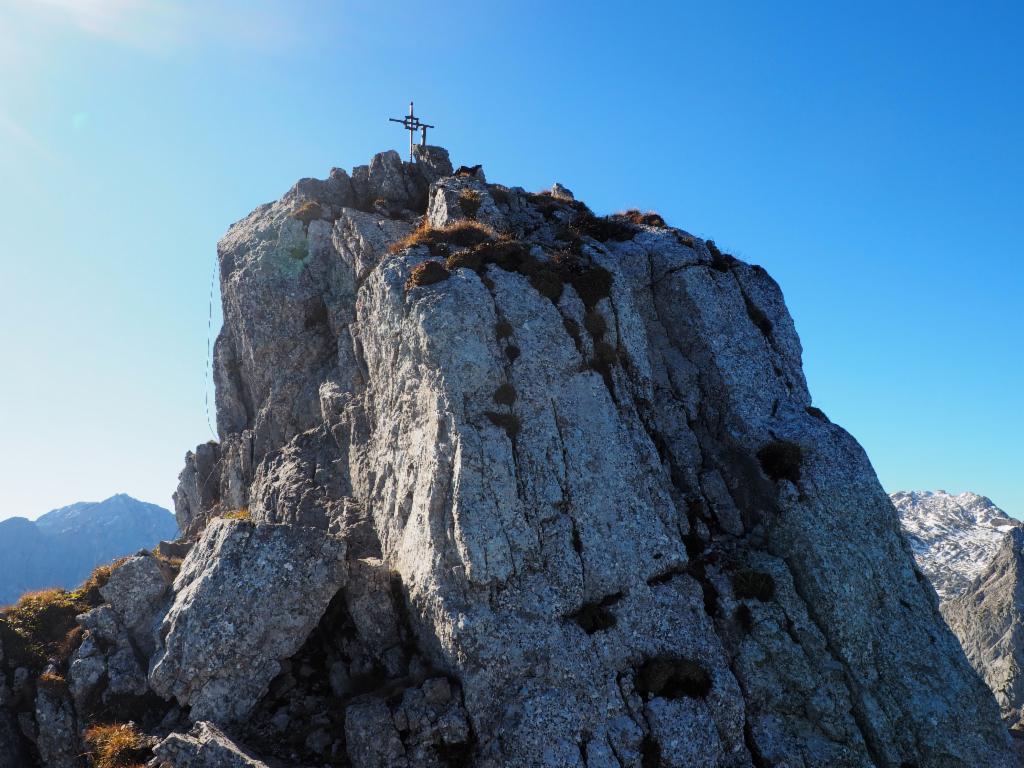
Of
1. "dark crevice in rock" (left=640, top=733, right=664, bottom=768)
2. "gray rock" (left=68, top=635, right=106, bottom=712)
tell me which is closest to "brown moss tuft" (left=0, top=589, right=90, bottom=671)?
"gray rock" (left=68, top=635, right=106, bottom=712)

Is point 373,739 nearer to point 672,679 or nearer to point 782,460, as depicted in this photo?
point 672,679

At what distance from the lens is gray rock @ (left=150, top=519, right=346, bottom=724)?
25.3 meters

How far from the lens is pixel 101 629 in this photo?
29344 millimetres

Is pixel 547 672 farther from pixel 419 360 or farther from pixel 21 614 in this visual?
pixel 21 614

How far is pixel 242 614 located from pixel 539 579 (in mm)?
12954

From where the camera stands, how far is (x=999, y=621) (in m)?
166

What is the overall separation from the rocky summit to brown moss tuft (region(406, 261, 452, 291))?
156mm

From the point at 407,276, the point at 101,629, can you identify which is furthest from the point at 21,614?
the point at 407,276

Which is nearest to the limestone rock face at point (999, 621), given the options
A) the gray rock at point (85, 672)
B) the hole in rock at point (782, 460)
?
the hole in rock at point (782, 460)

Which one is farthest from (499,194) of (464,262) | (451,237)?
(464,262)

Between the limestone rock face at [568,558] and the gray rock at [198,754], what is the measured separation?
2783mm

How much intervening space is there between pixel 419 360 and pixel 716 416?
1632cm

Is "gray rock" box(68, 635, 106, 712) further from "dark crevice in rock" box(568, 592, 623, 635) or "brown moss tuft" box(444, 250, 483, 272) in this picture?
"brown moss tuft" box(444, 250, 483, 272)

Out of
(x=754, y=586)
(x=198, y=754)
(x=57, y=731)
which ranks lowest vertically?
(x=198, y=754)
